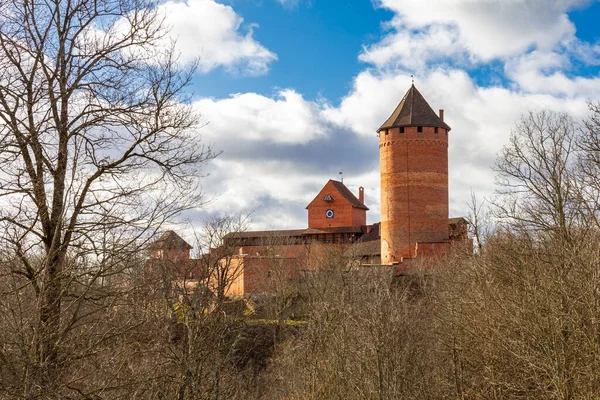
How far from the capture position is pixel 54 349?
6496 millimetres

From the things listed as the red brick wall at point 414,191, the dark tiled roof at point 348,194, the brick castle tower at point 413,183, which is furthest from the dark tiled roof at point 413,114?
the dark tiled roof at point 348,194

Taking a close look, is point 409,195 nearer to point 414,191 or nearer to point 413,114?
point 414,191

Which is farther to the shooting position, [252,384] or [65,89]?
[252,384]

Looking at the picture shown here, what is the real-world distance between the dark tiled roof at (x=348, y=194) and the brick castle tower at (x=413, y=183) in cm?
1066

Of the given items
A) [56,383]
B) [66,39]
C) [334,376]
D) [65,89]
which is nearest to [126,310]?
[56,383]

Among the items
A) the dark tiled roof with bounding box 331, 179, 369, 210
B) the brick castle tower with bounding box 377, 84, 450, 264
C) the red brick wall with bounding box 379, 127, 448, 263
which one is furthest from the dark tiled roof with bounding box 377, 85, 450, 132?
the dark tiled roof with bounding box 331, 179, 369, 210

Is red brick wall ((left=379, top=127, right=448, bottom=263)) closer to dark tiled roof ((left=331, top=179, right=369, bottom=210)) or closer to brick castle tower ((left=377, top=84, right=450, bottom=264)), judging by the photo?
brick castle tower ((left=377, top=84, right=450, bottom=264))

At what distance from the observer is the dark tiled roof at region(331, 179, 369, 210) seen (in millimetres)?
52431

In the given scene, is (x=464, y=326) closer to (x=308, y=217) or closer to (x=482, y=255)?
(x=482, y=255)

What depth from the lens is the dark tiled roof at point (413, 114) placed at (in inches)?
1620

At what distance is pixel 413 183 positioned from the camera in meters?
40.7

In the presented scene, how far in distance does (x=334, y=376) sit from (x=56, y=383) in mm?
10767

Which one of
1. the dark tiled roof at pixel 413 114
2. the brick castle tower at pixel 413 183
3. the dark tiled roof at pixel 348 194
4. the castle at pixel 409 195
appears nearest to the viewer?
the castle at pixel 409 195

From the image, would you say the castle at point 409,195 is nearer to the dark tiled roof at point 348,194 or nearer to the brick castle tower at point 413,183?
the brick castle tower at point 413,183
